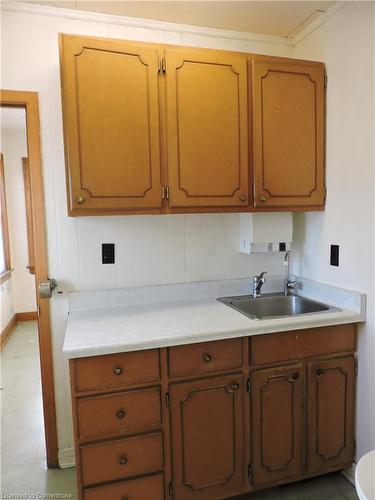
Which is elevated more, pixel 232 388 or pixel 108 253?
pixel 108 253

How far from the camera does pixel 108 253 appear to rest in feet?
6.57

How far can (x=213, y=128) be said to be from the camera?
69.8 inches

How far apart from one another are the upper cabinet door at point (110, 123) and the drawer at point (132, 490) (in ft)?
3.90

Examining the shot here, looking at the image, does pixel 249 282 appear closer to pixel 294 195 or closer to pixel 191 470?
pixel 294 195

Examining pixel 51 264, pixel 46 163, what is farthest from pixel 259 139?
pixel 51 264

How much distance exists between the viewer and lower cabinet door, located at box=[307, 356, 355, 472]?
5.78 feet

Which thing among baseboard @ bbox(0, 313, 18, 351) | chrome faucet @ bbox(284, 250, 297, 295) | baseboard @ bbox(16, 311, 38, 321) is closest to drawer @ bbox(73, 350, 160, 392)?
chrome faucet @ bbox(284, 250, 297, 295)

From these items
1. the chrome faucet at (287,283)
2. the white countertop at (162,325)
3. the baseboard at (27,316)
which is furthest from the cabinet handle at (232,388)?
the baseboard at (27,316)

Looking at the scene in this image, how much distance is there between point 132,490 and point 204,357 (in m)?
0.63

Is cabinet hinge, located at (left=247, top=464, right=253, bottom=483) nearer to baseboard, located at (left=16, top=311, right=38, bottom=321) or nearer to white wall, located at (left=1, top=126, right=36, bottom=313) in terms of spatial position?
→ baseboard, located at (left=16, top=311, right=38, bottom=321)

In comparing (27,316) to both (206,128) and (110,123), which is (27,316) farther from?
(206,128)

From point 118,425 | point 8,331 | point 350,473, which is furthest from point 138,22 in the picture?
point 8,331

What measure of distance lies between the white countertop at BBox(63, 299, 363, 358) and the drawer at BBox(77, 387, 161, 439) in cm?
21

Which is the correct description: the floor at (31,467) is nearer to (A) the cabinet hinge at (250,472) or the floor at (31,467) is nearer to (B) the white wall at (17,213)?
(A) the cabinet hinge at (250,472)
